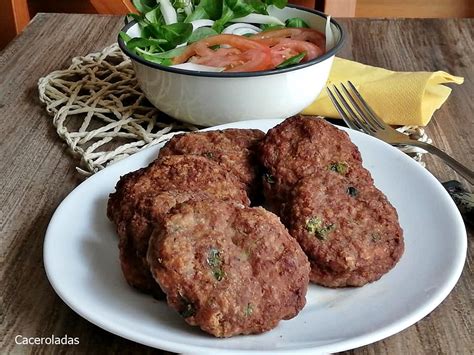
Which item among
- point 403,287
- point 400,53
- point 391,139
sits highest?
point 403,287

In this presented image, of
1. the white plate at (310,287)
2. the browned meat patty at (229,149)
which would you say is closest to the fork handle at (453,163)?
the white plate at (310,287)

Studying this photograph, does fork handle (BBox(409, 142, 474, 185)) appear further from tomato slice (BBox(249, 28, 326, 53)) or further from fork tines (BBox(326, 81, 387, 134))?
tomato slice (BBox(249, 28, 326, 53))

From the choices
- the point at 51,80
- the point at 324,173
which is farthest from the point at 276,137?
the point at 51,80

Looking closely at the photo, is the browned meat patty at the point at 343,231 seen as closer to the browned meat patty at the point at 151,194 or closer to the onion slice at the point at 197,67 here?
the browned meat patty at the point at 151,194

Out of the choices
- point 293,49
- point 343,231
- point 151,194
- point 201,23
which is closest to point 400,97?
point 293,49

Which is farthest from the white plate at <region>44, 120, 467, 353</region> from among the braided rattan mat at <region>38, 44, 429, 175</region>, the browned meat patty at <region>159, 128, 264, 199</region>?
the braided rattan mat at <region>38, 44, 429, 175</region>

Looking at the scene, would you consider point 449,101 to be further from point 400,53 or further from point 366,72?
point 400,53
